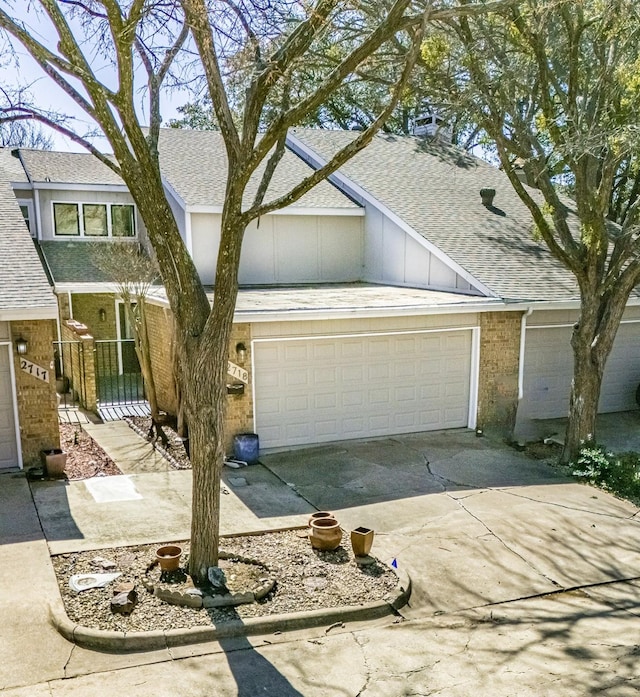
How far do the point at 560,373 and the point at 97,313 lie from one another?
11937 millimetres

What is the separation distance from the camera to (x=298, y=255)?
16578mm

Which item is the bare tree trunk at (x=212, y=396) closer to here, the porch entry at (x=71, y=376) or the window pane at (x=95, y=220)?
the porch entry at (x=71, y=376)

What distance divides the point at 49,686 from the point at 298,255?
488 inches

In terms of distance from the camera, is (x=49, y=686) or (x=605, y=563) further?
(x=605, y=563)

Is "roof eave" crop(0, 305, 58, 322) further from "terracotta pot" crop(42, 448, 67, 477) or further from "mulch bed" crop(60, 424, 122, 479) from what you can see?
"mulch bed" crop(60, 424, 122, 479)

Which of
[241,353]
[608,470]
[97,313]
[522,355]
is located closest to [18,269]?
[241,353]

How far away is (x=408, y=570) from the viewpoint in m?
7.56

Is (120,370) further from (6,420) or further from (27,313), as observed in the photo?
(27,313)

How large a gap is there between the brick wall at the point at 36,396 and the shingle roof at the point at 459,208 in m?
7.91

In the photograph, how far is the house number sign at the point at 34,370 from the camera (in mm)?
10324

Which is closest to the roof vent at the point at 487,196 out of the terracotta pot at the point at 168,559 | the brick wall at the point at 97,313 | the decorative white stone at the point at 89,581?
the brick wall at the point at 97,313

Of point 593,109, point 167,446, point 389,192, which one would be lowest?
point 167,446

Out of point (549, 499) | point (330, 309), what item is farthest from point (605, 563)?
point (330, 309)

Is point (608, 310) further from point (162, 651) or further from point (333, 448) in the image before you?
point (162, 651)
